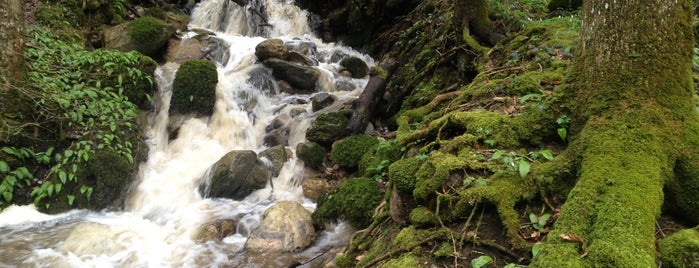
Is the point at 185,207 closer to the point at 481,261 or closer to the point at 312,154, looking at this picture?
the point at 312,154

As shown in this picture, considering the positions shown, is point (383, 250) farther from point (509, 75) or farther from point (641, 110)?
point (509, 75)

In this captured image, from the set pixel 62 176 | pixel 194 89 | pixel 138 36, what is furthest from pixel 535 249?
pixel 138 36

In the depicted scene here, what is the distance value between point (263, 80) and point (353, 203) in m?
6.81

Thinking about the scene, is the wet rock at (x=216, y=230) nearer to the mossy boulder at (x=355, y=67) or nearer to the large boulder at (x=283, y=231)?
the large boulder at (x=283, y=231)

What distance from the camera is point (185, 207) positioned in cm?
711

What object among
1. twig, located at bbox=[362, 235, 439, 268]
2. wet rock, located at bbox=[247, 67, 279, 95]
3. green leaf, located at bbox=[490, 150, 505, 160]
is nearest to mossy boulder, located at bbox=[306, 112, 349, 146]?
wet rock, located at bbox=[247, 67, 279, 95]

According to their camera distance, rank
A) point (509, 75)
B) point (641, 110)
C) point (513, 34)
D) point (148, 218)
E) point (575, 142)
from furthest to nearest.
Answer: point (513, 34) → point (148, 218) → point (509, 75) → point (575, 142) → point (641, 110)

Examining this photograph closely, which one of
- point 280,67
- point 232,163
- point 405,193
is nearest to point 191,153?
point 232,163

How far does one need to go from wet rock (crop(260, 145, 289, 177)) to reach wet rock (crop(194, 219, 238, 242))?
187 cm

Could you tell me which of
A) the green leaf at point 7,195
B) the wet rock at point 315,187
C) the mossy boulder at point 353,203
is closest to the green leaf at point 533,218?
the mossy boulder at point 353,203

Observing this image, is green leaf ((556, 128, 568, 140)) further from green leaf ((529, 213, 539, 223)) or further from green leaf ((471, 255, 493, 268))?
green leaf ((471, 255, 493, 268))

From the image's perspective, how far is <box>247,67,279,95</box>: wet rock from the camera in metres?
11.2

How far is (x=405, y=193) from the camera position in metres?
4.03

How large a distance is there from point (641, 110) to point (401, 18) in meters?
12.8
